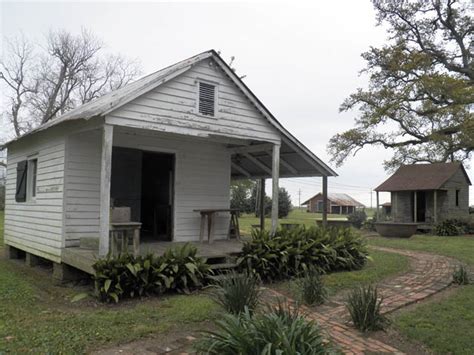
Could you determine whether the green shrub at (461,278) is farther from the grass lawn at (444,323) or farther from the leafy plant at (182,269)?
the leafy plant at (182,269)

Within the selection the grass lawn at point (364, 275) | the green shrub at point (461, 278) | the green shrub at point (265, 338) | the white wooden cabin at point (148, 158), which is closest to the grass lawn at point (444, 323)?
the green shrub at point (461, 278)

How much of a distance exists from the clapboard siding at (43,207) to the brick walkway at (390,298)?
15.2 ft

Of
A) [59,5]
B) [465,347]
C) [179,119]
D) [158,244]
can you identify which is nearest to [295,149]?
[179,119]

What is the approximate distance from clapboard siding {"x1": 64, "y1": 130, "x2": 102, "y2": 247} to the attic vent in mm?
2349

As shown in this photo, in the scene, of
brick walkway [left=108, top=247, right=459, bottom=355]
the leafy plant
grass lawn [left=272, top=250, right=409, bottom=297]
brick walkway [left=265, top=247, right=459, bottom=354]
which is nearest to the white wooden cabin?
the leafy plant

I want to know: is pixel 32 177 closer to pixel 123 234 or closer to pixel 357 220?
pixel 123 234

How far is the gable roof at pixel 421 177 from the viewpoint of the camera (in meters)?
22.9

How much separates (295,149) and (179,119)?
3301mm

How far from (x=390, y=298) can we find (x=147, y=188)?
23.6 feet

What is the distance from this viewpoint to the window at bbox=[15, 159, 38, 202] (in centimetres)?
1038

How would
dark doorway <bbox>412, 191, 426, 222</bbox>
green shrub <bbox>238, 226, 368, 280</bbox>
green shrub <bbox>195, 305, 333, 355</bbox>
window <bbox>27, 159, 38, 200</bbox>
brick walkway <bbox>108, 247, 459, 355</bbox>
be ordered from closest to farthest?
1. green shrub <bbox>195, 305, 333, 355</bbox>
2. brick walkway <bbox>108, 247, 459, 355</bbox>
3. green shrub <bbox>238, 226, 368, 280</bbox>
4. window <bbox>27, 159, 38, 200</bbox>
5. dark doorway <bbox>412, 191, 426, 222</bbox>

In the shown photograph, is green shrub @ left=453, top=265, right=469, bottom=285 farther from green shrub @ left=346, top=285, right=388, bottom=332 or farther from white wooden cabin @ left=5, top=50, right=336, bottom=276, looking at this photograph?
white wooden cabin @ left=5, top=50, right=336, bottom=276

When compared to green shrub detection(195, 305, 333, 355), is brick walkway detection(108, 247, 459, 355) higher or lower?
lower

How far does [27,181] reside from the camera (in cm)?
1053
